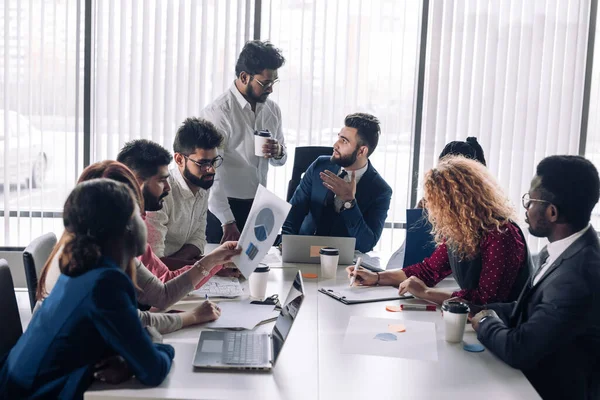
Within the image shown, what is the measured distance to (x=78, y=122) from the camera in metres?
4.44

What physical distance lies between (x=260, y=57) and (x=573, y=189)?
204 cm

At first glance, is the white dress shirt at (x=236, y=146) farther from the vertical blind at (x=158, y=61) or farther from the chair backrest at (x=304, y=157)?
the vertical blind at (x=158, y=61)

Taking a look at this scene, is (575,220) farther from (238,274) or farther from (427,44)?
(427,44)

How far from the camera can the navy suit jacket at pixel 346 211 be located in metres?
3.15

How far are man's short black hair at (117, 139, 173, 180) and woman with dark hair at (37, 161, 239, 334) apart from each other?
0.32m

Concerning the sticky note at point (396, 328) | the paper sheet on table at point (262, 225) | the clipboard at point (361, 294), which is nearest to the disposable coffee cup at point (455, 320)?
the sticky note at point (396, 328)

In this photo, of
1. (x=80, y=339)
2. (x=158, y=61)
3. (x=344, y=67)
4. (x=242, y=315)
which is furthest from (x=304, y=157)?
(x=80, y=339)

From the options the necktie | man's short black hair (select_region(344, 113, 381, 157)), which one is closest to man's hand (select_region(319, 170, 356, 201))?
the necktie

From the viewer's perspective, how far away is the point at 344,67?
173 inches

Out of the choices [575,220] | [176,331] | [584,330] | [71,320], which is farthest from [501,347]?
[71,320]

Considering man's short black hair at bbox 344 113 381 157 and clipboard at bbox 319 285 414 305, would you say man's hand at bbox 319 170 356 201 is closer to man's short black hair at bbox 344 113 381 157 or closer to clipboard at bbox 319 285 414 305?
man's short black hair at bbox 344 113 381 157

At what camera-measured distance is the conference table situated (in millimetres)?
1547

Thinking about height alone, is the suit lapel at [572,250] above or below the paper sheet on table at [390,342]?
above

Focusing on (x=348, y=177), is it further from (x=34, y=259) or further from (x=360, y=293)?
(x=34, y=259)
